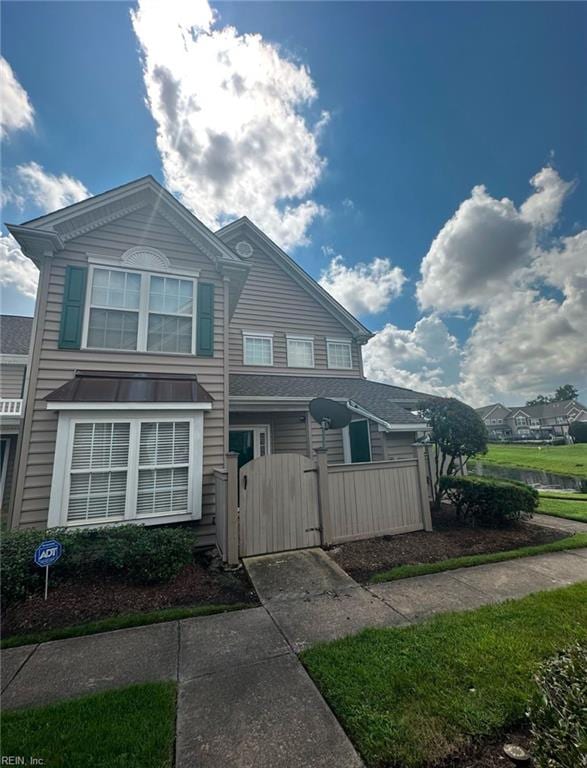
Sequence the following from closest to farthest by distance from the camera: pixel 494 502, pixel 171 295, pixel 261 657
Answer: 1. pixel 261 657
2. pixel 171 295
3. pixel 494 502

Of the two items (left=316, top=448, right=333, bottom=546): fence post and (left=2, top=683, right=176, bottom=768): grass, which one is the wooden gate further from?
(left=2, top=683, right=176, bottom=768): grass

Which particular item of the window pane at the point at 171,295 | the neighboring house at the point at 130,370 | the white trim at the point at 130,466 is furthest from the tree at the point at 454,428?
the window pane at the point at 171,295

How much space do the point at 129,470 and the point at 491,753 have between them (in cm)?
565

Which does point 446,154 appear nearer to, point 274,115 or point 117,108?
point 274,115

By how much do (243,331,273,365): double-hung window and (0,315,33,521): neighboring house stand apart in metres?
6.85

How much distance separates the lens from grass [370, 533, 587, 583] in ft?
15.9

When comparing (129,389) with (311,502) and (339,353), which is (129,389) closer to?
(311,502)

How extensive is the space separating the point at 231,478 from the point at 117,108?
9.52 meters

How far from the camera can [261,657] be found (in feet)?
10.0

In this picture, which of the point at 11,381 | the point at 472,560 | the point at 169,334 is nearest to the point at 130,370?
the point at 169,334

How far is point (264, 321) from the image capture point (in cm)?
1166

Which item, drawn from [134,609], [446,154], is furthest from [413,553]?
[446,154]

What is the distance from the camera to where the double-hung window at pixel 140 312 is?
6.38 m

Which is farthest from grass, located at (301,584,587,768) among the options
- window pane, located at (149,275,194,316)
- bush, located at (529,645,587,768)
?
window pane, located at (149,275,194,316)
